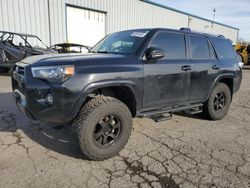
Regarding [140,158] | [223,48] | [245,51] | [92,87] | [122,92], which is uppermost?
[223,48]

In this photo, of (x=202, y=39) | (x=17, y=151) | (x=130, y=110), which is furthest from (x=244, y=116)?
(x=17, y=151)

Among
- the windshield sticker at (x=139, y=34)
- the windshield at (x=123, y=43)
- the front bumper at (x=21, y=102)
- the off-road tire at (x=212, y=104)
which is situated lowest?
the off-road tire at (x=212, y=104)

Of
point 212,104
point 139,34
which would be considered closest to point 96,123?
point 139,34

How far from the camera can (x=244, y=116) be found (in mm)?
6180

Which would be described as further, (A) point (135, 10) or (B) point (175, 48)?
(A) point (135, 10)

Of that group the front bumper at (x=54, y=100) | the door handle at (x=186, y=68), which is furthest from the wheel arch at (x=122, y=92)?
the door handle at (x=186, y=68)

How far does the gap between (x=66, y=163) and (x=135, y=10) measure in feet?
63.3

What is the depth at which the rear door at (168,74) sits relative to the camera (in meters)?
4.06

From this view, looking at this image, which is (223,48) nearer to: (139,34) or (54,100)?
(139,34)

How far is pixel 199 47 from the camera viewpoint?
202 inches

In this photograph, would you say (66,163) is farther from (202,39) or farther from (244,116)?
(244,116)

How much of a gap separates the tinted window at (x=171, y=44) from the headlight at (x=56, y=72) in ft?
5.07

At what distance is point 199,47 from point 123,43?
1628 millimetres

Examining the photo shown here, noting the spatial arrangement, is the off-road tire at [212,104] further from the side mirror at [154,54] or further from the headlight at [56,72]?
the headlight at [56,72]
